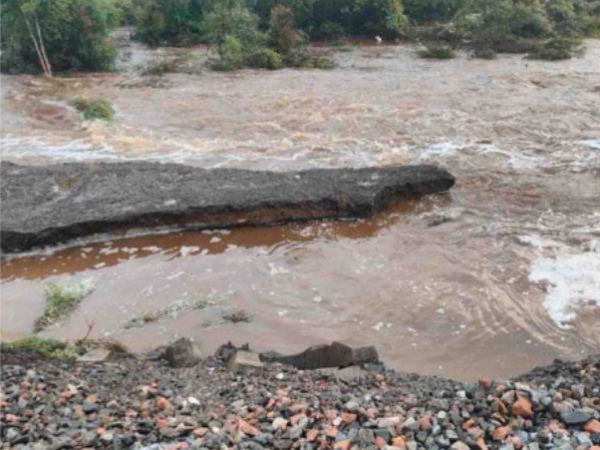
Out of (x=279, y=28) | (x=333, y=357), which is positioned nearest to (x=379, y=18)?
(x=279, y=28)

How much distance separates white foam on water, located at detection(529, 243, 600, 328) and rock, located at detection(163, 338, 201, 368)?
3.69m

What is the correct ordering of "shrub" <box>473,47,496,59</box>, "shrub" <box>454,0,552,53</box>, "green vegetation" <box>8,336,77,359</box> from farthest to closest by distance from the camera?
"shrub" <box>454,0,552,53</box> < "shrub" <box>473,47,496,59</box> < "green vegetation" <box>8,336,77,359</box>

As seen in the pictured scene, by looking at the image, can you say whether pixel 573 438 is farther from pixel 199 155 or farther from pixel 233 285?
pixel 199 155

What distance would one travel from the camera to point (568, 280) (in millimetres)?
7000

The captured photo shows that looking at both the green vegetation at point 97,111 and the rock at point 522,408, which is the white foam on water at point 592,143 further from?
the green vegetation at point 97,111

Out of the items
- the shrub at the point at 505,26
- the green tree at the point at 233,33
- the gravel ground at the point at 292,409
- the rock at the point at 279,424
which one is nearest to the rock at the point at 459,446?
the gravel ground at the point at 292,409

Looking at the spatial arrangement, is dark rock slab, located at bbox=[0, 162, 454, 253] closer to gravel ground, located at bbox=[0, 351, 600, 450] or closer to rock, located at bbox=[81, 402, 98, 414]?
gravel ground, located at bbox=[0, 351, 600, 450]

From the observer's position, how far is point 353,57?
22.4 meters

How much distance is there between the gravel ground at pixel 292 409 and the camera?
3.66m

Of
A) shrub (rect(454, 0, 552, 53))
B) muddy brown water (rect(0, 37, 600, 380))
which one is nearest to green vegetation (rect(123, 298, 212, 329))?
muddy brown water (rect(0, 37, 600, 380))

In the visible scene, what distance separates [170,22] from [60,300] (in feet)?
73.1

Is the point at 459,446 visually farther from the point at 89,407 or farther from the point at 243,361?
the point at 89,407

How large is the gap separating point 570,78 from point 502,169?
8.05 m

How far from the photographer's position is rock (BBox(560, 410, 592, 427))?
3.63 meters
